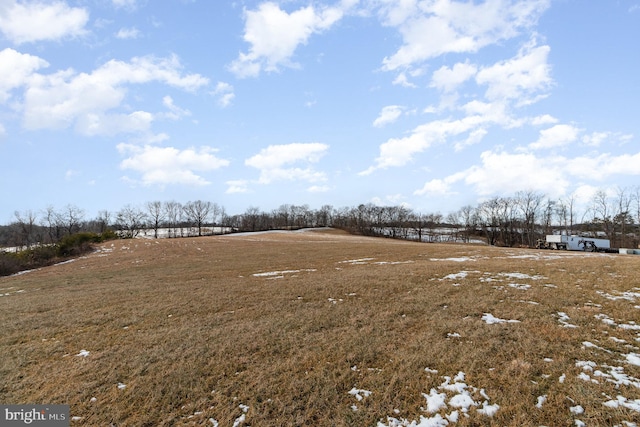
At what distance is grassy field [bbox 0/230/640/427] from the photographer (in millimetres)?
4154

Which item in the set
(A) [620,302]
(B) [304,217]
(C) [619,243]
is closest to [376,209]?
(B) [304,217]

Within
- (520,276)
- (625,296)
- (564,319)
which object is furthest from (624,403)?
(520,276)

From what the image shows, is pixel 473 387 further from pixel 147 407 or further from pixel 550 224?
→ pixel 550 224

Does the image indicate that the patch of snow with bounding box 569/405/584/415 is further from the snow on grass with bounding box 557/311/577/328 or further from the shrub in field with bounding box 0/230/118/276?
the shrub in field with bounding box 0/230/118/276

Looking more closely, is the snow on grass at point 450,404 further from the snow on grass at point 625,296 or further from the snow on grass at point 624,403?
the snow on grass at point 625,296

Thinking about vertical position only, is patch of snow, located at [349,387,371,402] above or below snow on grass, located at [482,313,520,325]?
below

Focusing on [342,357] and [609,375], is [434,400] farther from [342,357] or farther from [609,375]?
[609,375]

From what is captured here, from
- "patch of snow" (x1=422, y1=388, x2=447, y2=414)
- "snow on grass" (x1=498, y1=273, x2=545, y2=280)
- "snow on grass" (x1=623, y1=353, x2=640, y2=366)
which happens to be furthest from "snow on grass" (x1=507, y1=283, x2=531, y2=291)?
"patch of snow" (x1=422, y1=388, x2=447, y2=414)

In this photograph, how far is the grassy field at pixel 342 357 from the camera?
4154 millimetres

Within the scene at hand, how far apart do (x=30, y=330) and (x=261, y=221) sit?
376ft

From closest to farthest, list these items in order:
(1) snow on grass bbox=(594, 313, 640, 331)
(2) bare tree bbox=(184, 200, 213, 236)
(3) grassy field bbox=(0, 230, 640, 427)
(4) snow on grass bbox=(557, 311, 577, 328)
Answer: (3) grassy field bbox=(0, 230, 640, 427)
(1) snow on grass bbox=(594, 313, 640, 331)
(4) snow on grass bbox=(557, 311, 577, 328)
(2) bare tree bbox=(184, 200, 213, 236)

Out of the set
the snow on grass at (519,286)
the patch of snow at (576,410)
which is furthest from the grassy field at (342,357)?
the snow on grass at (519,286)

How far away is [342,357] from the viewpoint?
5.72 m

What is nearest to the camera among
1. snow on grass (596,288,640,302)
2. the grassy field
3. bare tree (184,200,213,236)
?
the grassy field
